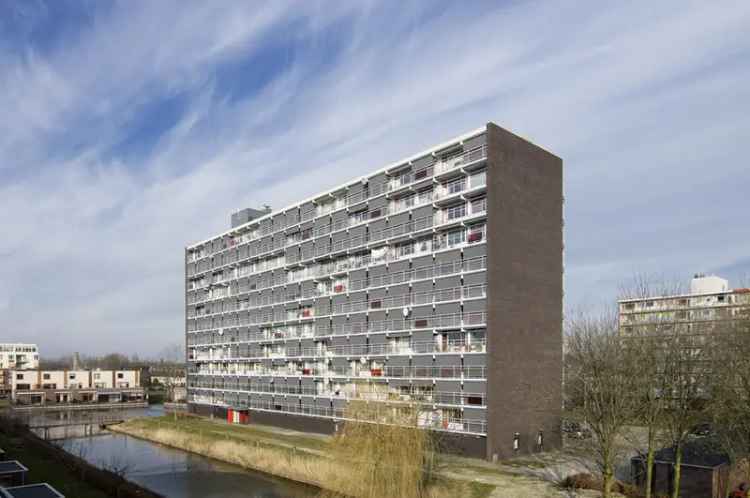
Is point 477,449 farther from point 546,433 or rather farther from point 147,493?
point 147,493

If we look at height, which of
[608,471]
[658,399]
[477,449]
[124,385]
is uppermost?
[658,399]

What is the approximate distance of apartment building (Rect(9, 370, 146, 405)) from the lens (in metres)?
136

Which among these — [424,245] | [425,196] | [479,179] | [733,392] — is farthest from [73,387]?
[733,392]

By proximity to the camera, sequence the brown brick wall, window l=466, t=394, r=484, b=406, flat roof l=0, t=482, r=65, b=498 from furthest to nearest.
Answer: the brown brick wall < window l=466, t=394, r=484, b=406 < flat roof l=0, t=482, r=65, b=498

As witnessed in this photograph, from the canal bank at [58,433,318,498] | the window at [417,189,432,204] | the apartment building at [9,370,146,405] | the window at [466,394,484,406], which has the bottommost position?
the apartment building at [9,370,146,405]

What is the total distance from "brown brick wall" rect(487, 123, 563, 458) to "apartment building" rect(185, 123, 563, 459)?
5.7 inches

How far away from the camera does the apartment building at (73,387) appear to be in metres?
136

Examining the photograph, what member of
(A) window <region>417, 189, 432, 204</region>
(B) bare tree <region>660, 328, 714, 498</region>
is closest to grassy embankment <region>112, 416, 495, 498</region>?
(B) bare tree <region>660, 328, 714, 498</region>

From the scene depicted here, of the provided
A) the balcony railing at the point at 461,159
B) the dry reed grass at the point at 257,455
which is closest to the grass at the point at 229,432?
the dry reed grass at the point at 257,455

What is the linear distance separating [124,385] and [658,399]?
472 feet

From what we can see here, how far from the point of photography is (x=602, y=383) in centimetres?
3081

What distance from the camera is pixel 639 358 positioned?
105 feet

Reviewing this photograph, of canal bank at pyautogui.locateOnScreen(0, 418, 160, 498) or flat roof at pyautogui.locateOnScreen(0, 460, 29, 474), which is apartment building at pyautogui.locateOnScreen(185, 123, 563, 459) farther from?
flat roof at pyautogui.locateOnScreen(0, 460, 29, 474)

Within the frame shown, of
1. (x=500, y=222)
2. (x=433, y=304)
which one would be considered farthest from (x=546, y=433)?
(x=500, y=222)
